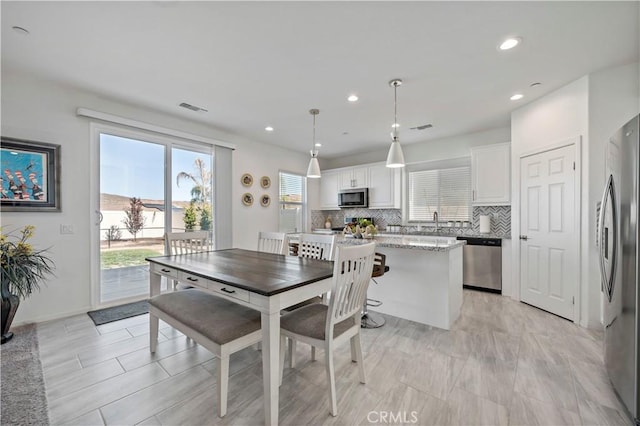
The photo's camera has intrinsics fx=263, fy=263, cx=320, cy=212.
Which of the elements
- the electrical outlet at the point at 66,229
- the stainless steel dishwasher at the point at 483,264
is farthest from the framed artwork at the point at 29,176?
the stainless steel dishwasher at the point at 483,264

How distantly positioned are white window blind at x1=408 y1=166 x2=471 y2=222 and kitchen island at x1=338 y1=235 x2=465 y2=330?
2.04 metres

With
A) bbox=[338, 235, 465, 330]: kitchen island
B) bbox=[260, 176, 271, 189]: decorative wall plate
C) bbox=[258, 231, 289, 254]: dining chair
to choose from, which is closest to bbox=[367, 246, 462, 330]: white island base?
bbox=[338, 235, 465, 330]: kitchen island

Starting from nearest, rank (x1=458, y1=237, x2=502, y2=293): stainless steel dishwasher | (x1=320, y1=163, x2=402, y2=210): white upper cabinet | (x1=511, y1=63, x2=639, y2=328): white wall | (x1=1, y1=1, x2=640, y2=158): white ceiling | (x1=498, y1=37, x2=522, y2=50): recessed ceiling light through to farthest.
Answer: (x1=1, y1=1, x2=640, y2=158): white ceiling → (x1=498, y1=37, x2=522, y2=50): recessed ceiling light → (x1=511, y1=63, x2=639, y2=328): white wall → (x1=458, y1=237, x2=502, y2=293): stainless steel dishwasher → (x1=320, y1=163, x2=402, y2=210): white upper cabinet

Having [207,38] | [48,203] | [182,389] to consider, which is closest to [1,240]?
[48,203]

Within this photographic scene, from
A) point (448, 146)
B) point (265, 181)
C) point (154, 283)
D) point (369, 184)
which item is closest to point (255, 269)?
point (154, 283)

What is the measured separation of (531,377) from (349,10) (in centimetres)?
291

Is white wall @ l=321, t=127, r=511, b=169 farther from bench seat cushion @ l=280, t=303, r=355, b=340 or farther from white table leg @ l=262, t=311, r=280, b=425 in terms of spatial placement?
→ white table leg @ l=262, t=311, r=280, b=425

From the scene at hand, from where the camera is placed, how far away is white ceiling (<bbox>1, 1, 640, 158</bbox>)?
1.84 m

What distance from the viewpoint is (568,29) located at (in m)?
2.02

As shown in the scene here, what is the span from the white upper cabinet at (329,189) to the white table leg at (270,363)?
479 centimetres

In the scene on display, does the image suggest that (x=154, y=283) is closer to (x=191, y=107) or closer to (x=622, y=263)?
(x=191, y=107)

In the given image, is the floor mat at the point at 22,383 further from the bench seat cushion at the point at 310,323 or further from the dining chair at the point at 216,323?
the bench seat cushion at the point at 310,323

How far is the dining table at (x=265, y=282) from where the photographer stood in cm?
143

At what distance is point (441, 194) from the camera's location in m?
4.97
